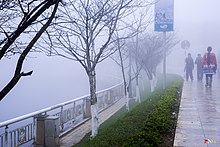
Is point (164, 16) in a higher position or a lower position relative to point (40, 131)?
higher

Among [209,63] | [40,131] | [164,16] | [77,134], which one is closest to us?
[40,131]

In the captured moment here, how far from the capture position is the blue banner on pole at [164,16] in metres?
14.7

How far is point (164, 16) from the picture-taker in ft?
48.9

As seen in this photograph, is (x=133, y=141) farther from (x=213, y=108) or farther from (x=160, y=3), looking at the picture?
(x=160, y=3)

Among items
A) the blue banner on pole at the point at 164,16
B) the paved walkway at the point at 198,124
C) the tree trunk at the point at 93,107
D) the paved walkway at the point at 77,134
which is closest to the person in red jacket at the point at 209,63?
the blue banner on pole at the point at 164,16

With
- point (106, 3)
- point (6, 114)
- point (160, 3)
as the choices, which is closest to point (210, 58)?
point (160, 3)

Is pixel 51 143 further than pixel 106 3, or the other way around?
pixel 106 3

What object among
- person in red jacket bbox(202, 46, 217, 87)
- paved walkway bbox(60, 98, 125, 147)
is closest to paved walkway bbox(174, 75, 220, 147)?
paved walkway bbox(60, 98, 125, 147)

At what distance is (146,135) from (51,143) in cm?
359

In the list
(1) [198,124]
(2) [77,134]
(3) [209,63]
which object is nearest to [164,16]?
(3) [209,63]

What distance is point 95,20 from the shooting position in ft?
30.6

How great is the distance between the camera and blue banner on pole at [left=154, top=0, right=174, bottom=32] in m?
14.7

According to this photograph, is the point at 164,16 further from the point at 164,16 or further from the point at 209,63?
the point at 209,63

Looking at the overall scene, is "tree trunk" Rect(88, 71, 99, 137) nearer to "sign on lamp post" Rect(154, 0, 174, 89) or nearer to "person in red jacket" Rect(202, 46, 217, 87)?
"sign on lamp post" Rect(154, 0, 174, 89)
